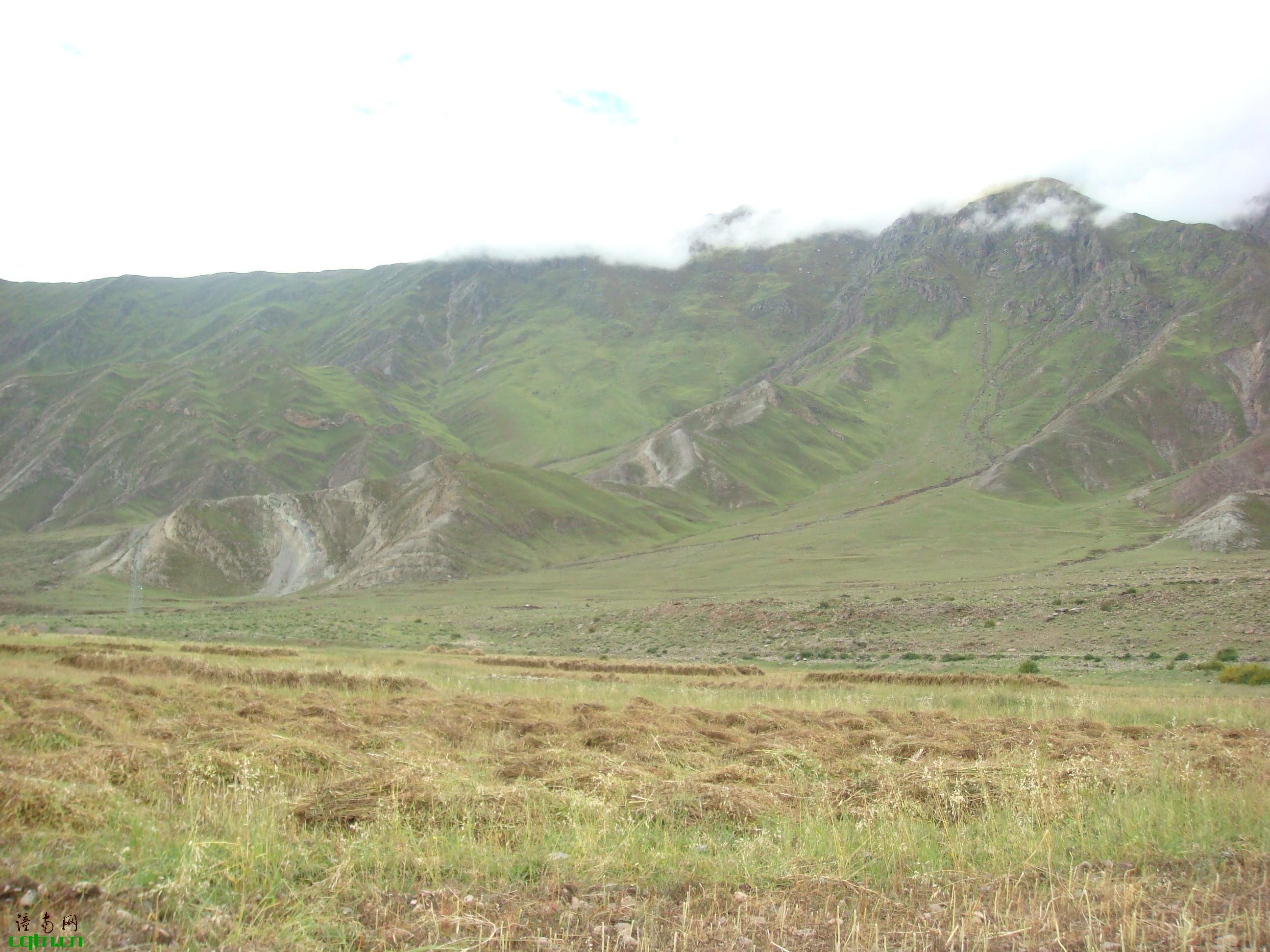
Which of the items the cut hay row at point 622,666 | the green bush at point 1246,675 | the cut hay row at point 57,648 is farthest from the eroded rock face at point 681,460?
the green bush at point 1246,675

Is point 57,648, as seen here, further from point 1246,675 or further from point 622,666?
point 1246,675

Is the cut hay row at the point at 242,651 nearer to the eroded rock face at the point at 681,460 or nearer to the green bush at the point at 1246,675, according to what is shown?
the green bush at the point at 1246,675

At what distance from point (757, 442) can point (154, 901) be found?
607 ft

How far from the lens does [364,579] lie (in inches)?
4161

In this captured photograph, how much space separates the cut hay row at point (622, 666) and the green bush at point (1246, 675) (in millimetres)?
15304

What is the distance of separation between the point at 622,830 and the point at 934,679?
21525 millimetres

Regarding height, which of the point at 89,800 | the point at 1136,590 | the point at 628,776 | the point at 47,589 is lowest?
the point at 47,589

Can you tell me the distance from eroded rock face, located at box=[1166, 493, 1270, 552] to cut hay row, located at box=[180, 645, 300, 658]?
89833mm

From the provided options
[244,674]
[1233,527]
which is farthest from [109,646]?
[1233,527]

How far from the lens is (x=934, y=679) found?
89.8 ft

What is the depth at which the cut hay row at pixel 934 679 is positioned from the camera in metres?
25.7

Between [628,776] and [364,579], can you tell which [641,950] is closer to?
[628,776]

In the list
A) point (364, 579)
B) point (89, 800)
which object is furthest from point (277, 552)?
point (89, 800)

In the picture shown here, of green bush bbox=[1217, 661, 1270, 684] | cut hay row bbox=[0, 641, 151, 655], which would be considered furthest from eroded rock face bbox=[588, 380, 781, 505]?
green bush bbox=[1217, 661, 1270, 684]
